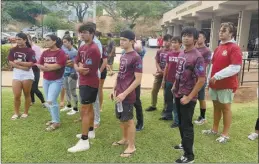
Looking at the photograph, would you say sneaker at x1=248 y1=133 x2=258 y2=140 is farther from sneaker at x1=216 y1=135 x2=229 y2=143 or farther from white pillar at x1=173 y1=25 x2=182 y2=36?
white pillar at x1=173 y1=25 x2=182 y2=36

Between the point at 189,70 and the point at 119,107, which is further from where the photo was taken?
the point at 119,107

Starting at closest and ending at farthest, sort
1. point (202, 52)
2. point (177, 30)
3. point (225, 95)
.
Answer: point (225, 95) → point (202, 52) → point (177, 30)

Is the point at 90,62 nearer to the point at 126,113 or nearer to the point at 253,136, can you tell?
the point at 126,113

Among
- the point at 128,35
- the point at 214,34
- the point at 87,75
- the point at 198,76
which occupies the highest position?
the point at 214,34

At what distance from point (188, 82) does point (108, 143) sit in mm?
1562

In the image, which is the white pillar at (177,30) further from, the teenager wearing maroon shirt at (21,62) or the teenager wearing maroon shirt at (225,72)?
the teenager wearing maroon shirt at (225,72)

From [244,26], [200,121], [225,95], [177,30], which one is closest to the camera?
[225,95]

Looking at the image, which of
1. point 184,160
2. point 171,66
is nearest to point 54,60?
point 171,66

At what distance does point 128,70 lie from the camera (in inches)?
136

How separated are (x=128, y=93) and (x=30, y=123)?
92.2 inches

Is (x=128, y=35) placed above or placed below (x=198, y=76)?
above

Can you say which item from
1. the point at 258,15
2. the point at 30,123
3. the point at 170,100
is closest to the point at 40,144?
the point at 30,123

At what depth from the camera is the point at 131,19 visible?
47.7 m

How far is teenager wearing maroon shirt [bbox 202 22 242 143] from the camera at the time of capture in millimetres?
3752
